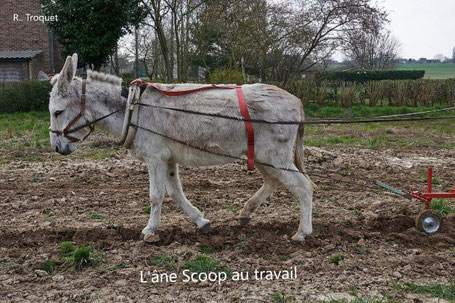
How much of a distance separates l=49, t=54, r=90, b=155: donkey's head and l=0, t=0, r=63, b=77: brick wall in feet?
91.6

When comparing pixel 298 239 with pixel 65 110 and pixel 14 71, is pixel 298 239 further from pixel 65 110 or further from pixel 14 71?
pixel 14 71

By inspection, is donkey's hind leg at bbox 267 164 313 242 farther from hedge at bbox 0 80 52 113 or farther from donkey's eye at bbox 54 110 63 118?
hedge at bbox 0 80 52 113

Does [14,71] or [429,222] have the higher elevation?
[14,71]

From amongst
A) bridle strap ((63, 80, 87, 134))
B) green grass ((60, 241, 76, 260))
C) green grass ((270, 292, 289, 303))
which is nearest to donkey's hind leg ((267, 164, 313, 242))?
green grass ((270, 292, 289, 303))

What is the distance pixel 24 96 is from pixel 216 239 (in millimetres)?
17407

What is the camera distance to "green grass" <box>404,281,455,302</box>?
15.9 feet

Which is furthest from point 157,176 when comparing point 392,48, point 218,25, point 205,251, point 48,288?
point 392,48

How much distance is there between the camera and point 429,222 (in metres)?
6.46

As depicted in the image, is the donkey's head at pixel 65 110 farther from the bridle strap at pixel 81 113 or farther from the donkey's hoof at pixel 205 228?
the donkey's hoof at pixel 205 228

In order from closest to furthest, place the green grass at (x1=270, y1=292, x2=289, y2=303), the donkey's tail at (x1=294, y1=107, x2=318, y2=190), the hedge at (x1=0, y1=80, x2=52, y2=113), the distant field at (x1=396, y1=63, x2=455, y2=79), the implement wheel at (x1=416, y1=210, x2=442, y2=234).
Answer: the green grass at (x1=270, y1=292, x2=289, y2=303) < the implement wheel at (x1=416, y1=210, x2=442, y2=234) < the donkey's tail at (x1=294, y1=107, x2=318, y2=190) < the hedge at (x1=0, y1=80, x2=52, y2=113) < the distant field at (x1=396, y1=63, x2=455, y2=79)

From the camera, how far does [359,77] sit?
130 ft

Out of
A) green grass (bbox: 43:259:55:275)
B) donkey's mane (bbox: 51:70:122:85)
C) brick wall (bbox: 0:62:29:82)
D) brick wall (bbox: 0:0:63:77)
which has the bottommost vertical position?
green grass (bbox: 43:259:55:275)

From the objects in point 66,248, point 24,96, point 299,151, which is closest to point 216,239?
point 299,151

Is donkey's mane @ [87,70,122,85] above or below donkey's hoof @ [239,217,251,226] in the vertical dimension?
above
